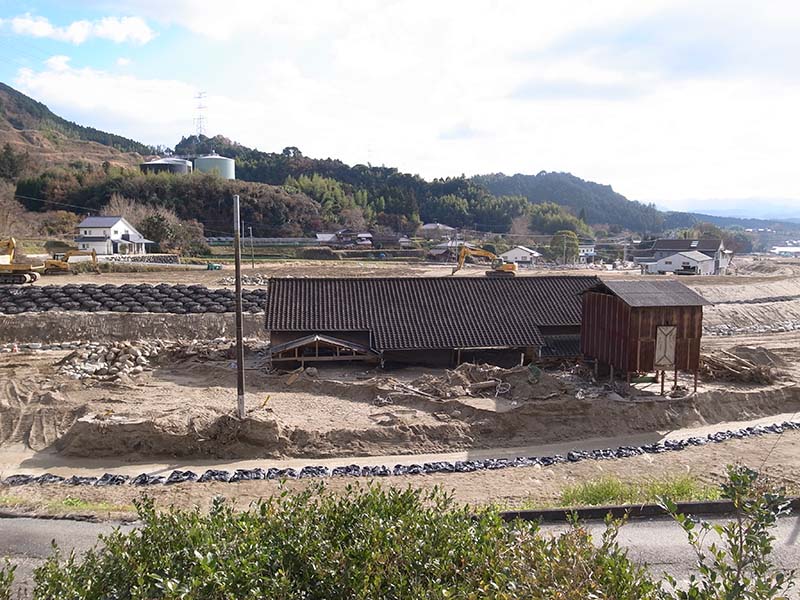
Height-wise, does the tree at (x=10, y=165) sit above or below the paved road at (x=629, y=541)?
above

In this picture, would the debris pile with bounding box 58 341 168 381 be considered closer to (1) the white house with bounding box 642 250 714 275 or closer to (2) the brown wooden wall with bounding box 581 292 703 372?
(2) the brown wooden wall with bounding box 581 292 703 372

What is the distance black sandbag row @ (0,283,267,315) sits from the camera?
2673cm

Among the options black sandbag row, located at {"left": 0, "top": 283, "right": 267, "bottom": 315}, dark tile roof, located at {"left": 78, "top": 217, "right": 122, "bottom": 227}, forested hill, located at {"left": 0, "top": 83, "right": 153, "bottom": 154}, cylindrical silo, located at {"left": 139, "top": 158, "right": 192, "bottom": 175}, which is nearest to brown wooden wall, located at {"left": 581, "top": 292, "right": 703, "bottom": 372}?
black sandbag row, located at {"left": 0, "top": 283, "right": 267, "bottom": 315}

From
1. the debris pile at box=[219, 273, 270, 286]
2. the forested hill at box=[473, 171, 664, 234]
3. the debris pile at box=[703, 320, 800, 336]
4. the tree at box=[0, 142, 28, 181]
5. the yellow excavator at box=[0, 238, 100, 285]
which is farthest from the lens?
the forested hill at box=[473, 171, 664, 234]

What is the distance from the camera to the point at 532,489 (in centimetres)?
1152

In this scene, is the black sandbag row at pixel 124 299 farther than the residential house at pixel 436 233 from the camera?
No

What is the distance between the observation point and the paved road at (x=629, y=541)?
768cm

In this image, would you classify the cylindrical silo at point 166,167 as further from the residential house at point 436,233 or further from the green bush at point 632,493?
the green bush at point 632,493

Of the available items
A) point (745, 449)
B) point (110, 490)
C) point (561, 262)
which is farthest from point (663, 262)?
point (110, 490)

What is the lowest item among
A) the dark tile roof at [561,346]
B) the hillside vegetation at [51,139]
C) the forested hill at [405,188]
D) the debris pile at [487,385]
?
the debris pile at [487,385]

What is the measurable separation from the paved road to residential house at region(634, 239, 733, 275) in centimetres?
5305

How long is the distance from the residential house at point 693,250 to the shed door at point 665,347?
146 ft

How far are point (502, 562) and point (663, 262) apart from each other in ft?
181

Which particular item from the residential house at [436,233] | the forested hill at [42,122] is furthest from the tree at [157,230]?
the forested hill at [42,122]
